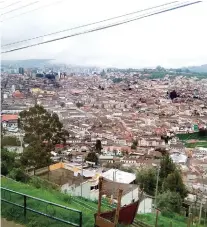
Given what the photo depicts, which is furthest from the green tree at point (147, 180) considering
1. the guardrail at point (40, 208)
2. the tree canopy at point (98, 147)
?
the guardrail at point (40, 208)

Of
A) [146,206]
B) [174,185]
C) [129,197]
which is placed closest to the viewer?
[146,206]

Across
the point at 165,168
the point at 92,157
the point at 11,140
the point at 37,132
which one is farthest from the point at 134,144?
the point at 37,132

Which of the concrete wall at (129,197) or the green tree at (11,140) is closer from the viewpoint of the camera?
the concrete wall at (129,197)

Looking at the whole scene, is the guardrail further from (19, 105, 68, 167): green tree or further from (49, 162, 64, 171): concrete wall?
(49, 162, 64, 171): concrete wall

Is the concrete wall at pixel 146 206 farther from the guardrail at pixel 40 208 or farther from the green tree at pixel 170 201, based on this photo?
the guardrail at pixel 40 208

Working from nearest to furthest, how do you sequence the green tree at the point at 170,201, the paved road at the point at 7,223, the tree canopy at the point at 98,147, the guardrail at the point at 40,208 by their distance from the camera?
the guardrail at the point at 40,208
the paved road at the point at 7,223
the green tree at the point at 170,201
the tree canopy at the point at 98,147

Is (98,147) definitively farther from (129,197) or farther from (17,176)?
(17,176)
